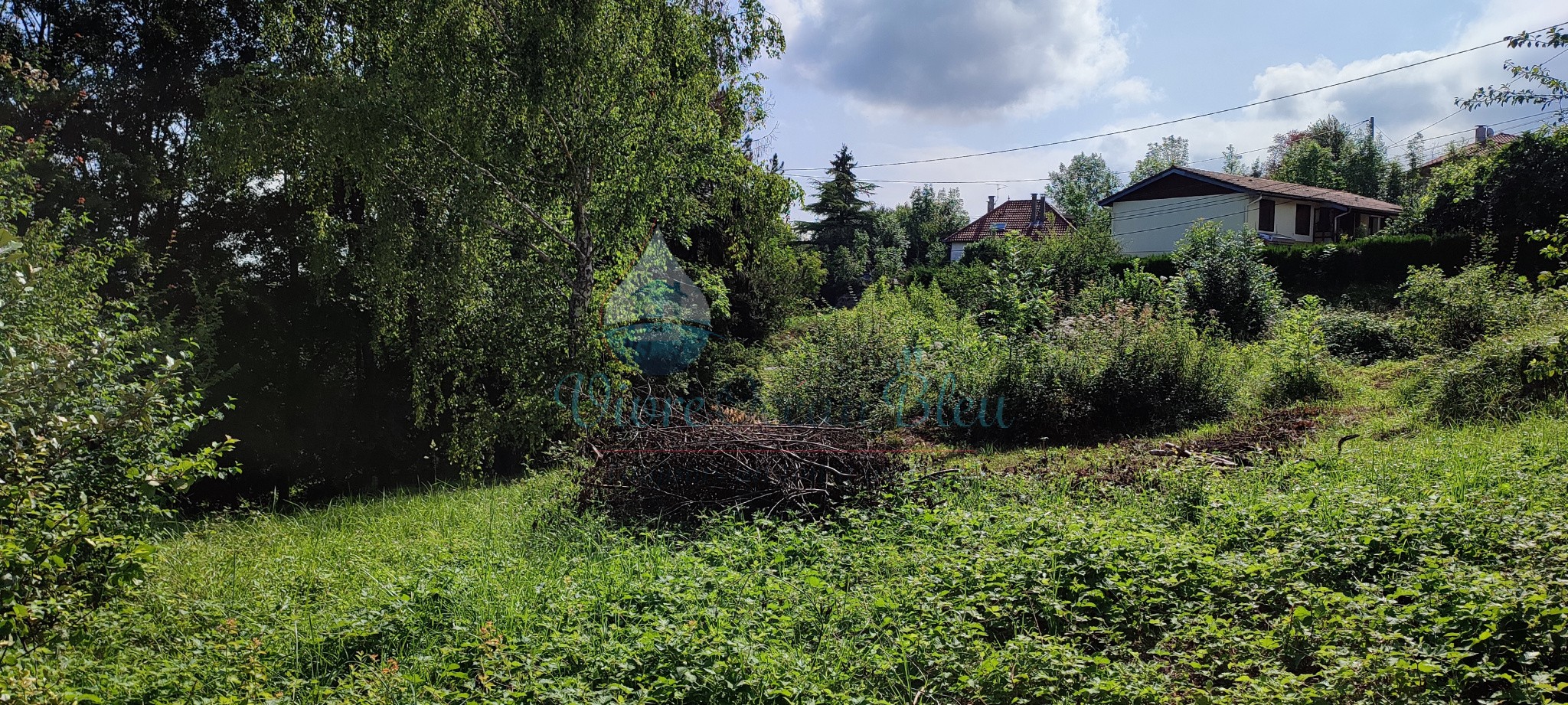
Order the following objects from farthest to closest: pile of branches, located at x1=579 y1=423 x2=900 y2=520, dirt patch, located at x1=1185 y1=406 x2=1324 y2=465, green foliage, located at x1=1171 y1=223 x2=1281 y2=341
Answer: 1. green foliage, located at x1=1171 y1=223 x2=1281 y2=341
2. dirt patch, located at x1=1185 y1=406 x2=1324 y2=465
3. pile of branches, located at x1=579 y1=423 x2=900 y2=520

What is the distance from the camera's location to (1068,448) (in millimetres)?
8398

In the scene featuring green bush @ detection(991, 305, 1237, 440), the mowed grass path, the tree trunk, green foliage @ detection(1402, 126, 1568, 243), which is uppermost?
green foliage @ detection(1402, 126, 1568, 243)

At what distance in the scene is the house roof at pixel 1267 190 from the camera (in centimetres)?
3062

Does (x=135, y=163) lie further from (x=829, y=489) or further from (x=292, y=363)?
(x=829, y=489)

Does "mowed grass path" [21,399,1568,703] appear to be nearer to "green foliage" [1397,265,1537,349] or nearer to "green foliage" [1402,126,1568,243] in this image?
"green foliage" [1397,265,1537,349]

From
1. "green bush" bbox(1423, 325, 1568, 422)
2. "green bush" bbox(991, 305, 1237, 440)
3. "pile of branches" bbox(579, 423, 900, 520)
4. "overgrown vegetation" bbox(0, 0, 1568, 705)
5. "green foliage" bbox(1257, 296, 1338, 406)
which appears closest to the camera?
"overgrown vegetation" bbox(0, 0, 1568, 705)

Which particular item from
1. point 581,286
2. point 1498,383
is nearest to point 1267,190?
point 1498,383

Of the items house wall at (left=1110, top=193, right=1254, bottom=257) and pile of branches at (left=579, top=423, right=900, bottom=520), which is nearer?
pile of branches at (left=579, top=423, right=900, bottom=520)

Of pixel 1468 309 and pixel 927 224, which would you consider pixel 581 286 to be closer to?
pixel 1468 309

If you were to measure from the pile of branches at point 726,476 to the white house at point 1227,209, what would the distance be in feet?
93.9

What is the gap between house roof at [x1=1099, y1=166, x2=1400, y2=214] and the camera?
100 ft

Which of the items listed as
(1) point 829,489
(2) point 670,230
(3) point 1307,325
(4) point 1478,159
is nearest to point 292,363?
(2) point 670,230

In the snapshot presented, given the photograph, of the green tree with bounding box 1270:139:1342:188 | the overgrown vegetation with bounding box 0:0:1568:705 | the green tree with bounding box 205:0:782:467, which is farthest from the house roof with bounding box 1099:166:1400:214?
the green tree with bounding box 205:0:782:467

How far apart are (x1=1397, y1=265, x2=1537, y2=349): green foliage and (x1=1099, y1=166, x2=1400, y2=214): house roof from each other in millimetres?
19621
